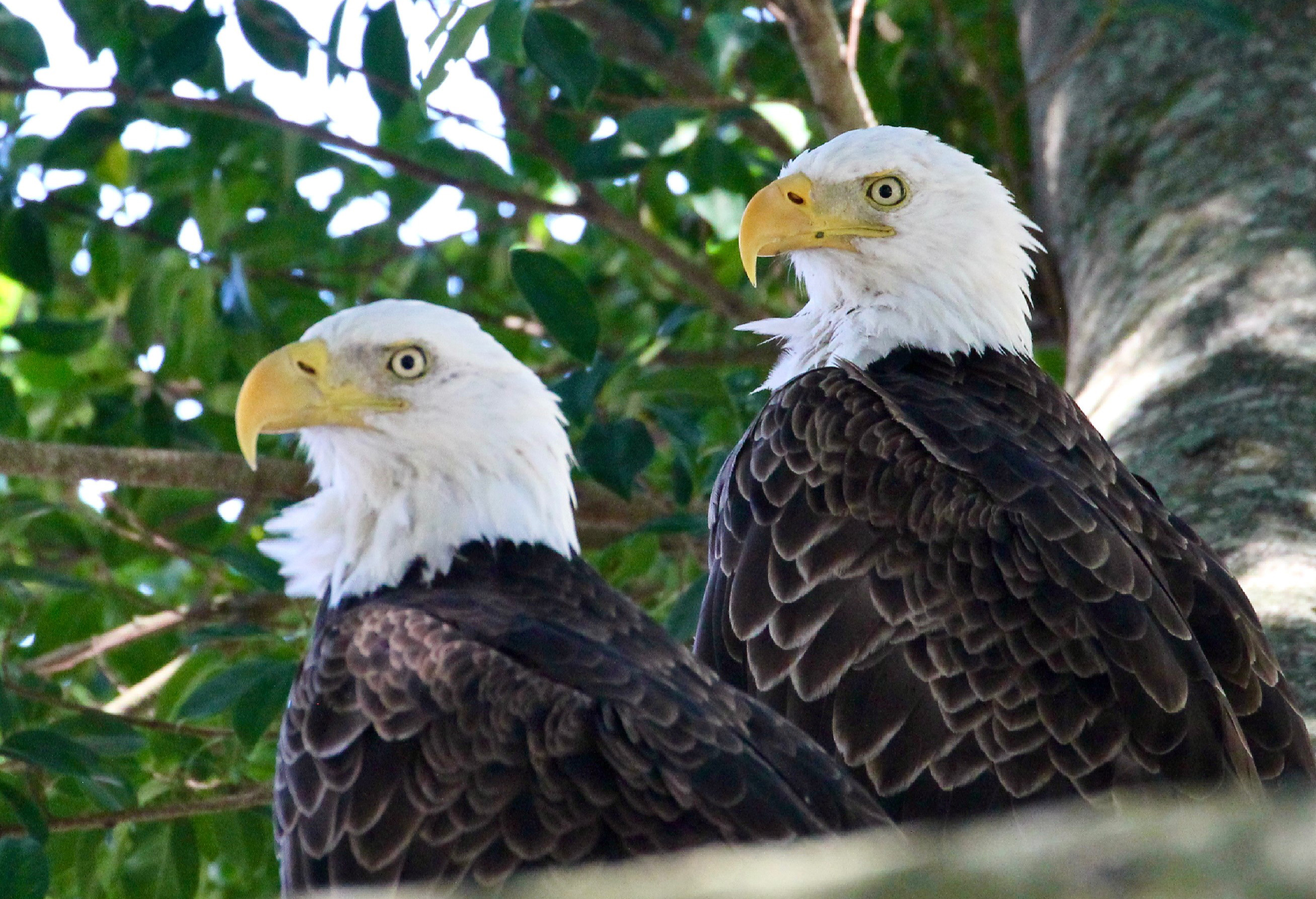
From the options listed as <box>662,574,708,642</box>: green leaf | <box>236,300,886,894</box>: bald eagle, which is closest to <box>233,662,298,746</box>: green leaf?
<box>236,300,886,894</box>: bald eagle

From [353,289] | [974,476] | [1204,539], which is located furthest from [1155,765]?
[353,289]

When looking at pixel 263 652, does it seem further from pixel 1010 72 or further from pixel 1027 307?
pixel 1010 72

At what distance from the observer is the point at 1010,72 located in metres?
8.99

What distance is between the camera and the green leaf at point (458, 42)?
3.80 metres

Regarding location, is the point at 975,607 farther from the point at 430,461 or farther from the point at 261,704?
the point at 261,704

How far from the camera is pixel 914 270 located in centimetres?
516

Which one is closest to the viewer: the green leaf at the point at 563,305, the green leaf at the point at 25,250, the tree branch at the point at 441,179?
the green leaf at the point at 563,305

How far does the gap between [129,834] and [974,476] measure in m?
3.51

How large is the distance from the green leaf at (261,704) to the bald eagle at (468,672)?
27.4 inches

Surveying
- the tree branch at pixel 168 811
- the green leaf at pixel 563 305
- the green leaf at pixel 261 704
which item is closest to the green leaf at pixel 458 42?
the green leaf at pixel 563 305

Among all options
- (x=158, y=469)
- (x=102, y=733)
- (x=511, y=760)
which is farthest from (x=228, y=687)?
(x=511, y=760)

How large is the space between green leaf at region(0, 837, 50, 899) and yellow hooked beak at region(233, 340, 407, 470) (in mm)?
1167

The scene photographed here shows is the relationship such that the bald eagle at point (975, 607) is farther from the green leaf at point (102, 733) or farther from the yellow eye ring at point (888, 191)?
the green leaf at point (102, 733)

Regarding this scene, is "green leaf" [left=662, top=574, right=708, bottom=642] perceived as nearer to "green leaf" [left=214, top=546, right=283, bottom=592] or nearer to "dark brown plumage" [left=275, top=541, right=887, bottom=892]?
"dark brown plumage" [left=275, top=541, right=887, bottom=892]
